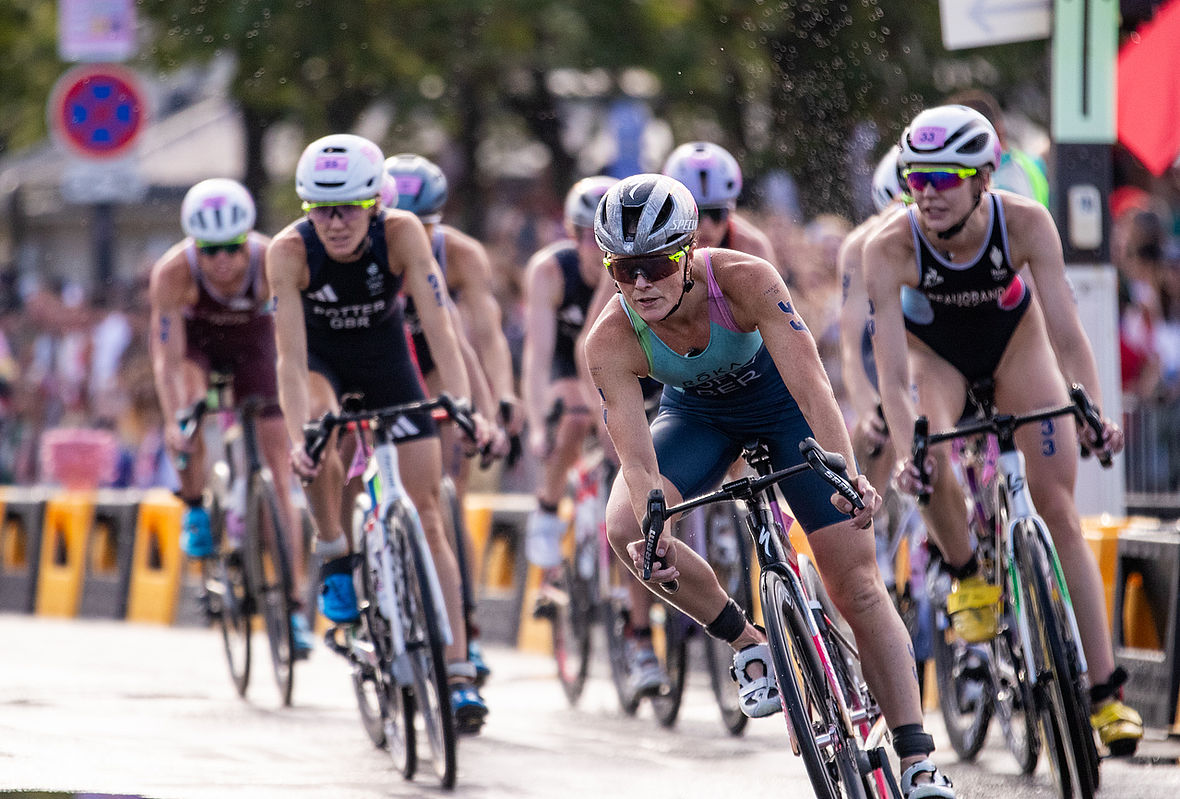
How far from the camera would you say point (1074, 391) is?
22.7 ft

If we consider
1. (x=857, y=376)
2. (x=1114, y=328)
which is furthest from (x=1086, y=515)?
(x=857, y=376)

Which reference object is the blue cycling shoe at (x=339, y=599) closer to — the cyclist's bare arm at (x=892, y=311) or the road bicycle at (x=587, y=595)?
the road bicycle at (x=587, y=595)

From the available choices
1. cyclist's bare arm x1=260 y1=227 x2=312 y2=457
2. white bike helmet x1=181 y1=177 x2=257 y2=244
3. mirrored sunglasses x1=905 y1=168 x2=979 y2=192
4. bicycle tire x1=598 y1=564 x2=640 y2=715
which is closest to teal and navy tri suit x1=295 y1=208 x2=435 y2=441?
cyclist's bare arm x1=260 y1=227 x2=312 y2=457

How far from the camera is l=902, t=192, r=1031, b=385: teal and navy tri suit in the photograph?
762 cm

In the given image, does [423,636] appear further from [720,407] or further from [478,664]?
[478,664]

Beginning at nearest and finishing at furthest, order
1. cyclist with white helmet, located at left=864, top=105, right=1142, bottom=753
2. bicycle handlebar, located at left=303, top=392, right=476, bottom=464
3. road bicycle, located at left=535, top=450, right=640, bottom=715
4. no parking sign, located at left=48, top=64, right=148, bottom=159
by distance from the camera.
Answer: cyclist with white helmet, located at left=864, top=105, right=1142, bottom=753 < bicycle handlebar, located at left=303, top=392, right=476, bottom=464 < road bicycle, located at left=535, top=450, right=640, bottom=715 < no parking sign, located at left=48, top=64, right=148, bottom=159

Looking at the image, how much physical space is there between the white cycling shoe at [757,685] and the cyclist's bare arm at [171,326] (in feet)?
17.6

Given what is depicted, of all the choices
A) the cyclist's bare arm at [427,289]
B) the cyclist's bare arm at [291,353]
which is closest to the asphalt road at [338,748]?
the cyclist's bare arm at [291,353]

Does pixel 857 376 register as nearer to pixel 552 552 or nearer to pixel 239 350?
pixel 552 552

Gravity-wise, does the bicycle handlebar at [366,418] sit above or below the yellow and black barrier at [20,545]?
above

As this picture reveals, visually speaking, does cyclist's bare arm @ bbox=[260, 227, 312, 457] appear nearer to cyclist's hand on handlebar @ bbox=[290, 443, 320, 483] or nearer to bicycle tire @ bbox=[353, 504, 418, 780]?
cyclist's hand on handlebar @ bbox=[290, 443, 320, 483]

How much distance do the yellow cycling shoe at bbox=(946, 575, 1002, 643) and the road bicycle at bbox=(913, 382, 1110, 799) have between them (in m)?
0.06

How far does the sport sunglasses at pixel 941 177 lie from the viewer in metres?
7.42

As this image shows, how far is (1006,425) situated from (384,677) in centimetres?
293
